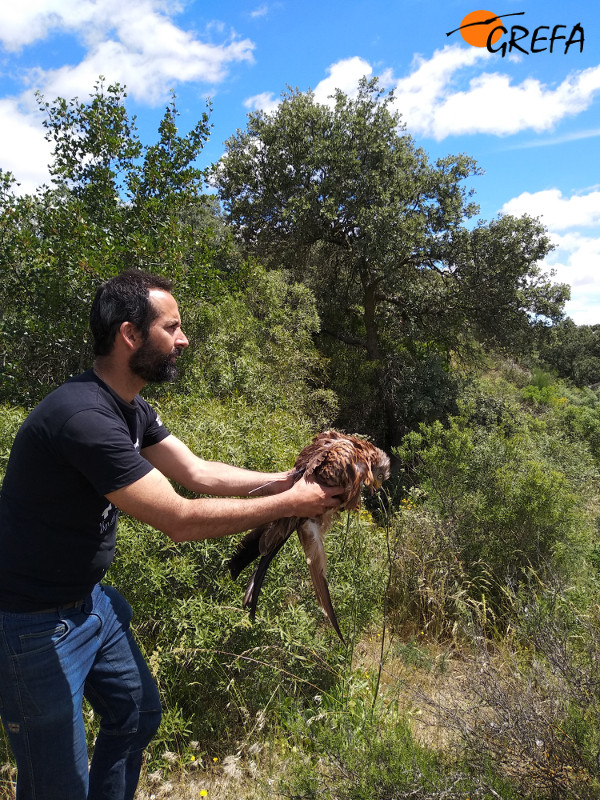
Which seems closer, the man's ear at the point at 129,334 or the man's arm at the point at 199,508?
the man's arm at the point at 199,508

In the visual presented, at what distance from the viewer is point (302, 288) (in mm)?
13062

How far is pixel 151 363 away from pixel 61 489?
554 mm

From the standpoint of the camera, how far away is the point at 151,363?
2.07 m

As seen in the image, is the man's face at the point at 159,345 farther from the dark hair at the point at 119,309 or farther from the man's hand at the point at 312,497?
the man's hand at the point at 312,497

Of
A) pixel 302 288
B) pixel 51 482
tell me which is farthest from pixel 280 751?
pixel 302 288

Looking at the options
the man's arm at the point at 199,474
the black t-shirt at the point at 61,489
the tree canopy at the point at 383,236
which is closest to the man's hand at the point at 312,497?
the man's arm at the point at 199,474

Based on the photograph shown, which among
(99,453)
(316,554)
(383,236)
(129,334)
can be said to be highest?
(383,236)

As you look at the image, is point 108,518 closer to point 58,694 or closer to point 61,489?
point 61,489

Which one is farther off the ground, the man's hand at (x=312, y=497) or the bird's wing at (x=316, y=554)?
the man's hand at (x=312, y=497)

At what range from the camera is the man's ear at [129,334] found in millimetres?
2008

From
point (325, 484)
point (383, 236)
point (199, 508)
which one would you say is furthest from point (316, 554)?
point (383, 236)

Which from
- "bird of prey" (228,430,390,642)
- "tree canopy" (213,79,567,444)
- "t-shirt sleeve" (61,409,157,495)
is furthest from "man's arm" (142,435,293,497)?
"tree canopy" (213,79,567,444)

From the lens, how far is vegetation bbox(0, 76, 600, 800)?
98.8 inches

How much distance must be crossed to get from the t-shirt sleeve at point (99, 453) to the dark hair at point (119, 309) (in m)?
0.39
